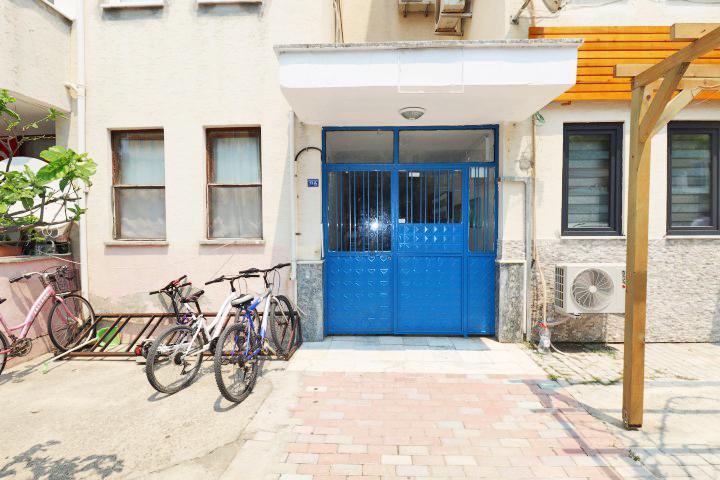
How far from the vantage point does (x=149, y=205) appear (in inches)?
229

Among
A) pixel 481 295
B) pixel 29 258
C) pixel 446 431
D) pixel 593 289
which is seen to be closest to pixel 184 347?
pixel 446 431

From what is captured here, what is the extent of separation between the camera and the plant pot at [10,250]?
4969mm

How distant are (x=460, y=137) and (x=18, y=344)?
6.55 m

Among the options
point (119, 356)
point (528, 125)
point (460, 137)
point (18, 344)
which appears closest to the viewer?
point (18, 344)

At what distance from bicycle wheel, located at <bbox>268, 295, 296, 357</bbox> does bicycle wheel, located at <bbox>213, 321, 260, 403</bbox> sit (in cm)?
65

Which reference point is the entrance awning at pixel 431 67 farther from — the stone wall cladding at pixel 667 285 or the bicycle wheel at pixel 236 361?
the bicycle wheel at pixel 236 361

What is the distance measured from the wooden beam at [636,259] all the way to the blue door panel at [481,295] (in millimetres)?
2419

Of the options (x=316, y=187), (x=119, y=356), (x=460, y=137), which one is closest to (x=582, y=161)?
(x=460, y=137)

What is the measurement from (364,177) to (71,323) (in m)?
4.83

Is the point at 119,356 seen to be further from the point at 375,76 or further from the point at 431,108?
the point at 431,108

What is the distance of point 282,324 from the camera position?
514cm

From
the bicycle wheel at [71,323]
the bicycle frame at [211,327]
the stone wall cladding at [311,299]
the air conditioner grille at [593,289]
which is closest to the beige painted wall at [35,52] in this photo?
the bicycle wheel at [71,323]

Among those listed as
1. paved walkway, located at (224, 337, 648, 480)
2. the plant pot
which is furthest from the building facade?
paved walkway, located at (224, 337, 648, 480)

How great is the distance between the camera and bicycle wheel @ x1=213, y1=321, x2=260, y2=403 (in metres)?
3.64
